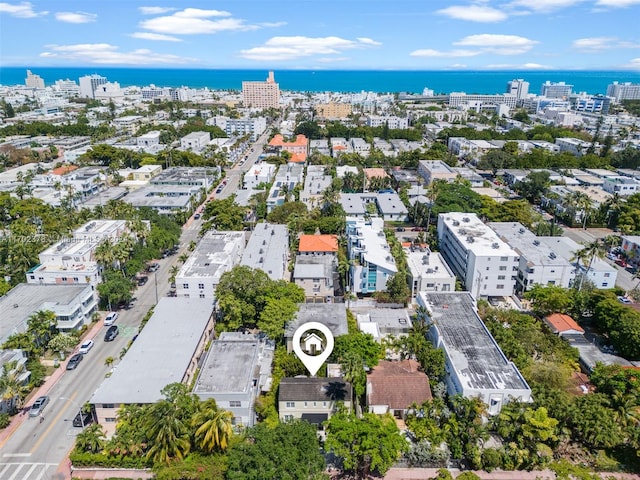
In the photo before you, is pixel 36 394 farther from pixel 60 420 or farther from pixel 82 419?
pixel 82 419

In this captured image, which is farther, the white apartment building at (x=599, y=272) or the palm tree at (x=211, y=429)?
the white apartment building at (x=599, y=272)

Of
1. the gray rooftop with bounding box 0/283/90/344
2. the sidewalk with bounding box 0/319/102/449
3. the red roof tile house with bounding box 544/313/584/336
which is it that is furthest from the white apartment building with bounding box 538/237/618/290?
the gray rooftop with bounding box 0/283/90/344

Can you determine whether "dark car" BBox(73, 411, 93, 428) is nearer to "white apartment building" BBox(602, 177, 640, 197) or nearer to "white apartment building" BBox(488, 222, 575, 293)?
"white apartment building" BBox(488, 222, 575, 293)

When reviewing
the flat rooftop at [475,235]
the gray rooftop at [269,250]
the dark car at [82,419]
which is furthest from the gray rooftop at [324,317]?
the flat rooftop at [475,235]

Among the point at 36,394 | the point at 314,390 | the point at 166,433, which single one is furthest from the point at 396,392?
the point at 36,394

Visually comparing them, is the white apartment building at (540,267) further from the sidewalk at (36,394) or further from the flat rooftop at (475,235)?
the sidewalk at (36,394)

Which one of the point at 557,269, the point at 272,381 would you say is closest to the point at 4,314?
the point at 272,381
